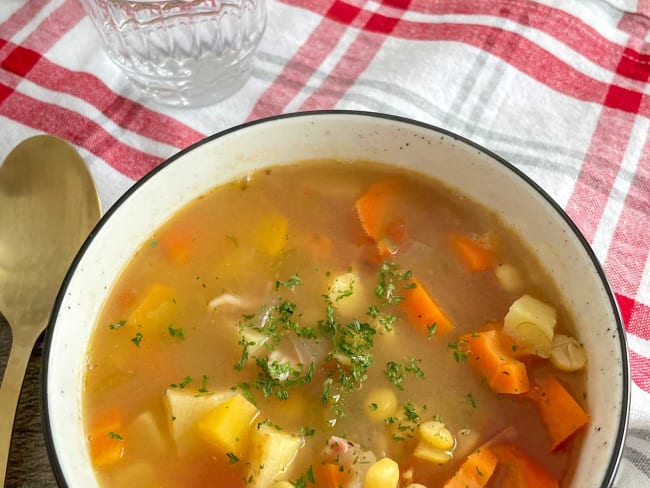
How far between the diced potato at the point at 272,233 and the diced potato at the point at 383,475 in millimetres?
601

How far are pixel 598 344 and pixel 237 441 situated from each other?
79 centimetres

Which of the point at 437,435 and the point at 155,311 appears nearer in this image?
the point at 437,435

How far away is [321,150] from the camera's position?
6.70 feet

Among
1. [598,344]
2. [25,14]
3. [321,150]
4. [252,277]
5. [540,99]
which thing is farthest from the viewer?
[25,14]

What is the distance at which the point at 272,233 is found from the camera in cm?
198

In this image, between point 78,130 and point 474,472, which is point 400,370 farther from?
point 78,130

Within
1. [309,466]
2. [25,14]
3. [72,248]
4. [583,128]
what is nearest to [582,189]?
[583,128]

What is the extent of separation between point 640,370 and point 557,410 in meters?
0.41

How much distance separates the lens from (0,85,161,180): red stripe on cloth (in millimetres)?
2348

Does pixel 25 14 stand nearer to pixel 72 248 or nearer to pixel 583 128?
pixel 72 248

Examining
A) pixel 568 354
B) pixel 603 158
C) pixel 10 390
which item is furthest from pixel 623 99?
pixel 10 390

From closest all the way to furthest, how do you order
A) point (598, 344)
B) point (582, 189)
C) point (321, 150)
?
1. point (598, 344)
2. point (321, 150)
3. point (582, 189)

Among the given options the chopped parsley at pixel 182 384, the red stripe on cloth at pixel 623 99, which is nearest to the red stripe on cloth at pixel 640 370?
the red stripe on cloth at pixel 623 99

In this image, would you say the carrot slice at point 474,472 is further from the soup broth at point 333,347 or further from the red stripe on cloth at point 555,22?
the red stripe on cloth at point 555,22
